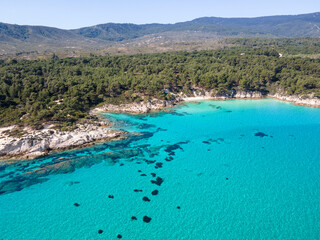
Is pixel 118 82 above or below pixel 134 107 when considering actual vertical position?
above

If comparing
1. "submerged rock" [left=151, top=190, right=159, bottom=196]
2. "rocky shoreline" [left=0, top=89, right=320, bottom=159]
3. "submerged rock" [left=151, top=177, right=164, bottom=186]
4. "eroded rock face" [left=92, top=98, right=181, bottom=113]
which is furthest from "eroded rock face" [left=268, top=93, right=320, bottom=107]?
"submerged rock" [left=151, top=190, right=159, bottom=196]

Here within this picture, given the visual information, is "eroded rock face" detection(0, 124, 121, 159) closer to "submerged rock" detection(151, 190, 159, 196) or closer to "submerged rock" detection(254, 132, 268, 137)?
"submerged rock" detection(151, 190, 159, 196)

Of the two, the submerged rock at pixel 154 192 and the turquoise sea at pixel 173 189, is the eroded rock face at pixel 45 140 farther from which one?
the submerged rock at pixel 154 192

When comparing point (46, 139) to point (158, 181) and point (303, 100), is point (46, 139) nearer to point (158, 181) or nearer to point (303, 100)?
point (158, 181)

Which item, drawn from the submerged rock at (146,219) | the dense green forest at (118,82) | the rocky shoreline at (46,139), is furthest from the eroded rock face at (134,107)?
the submerged rock at (146,219)

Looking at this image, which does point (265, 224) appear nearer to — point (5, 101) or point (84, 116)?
point (84, 116)

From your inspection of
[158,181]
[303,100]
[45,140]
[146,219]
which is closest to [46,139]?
[45,140]

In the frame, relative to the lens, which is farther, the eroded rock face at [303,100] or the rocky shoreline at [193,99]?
the eroded rock face at [303,100]
